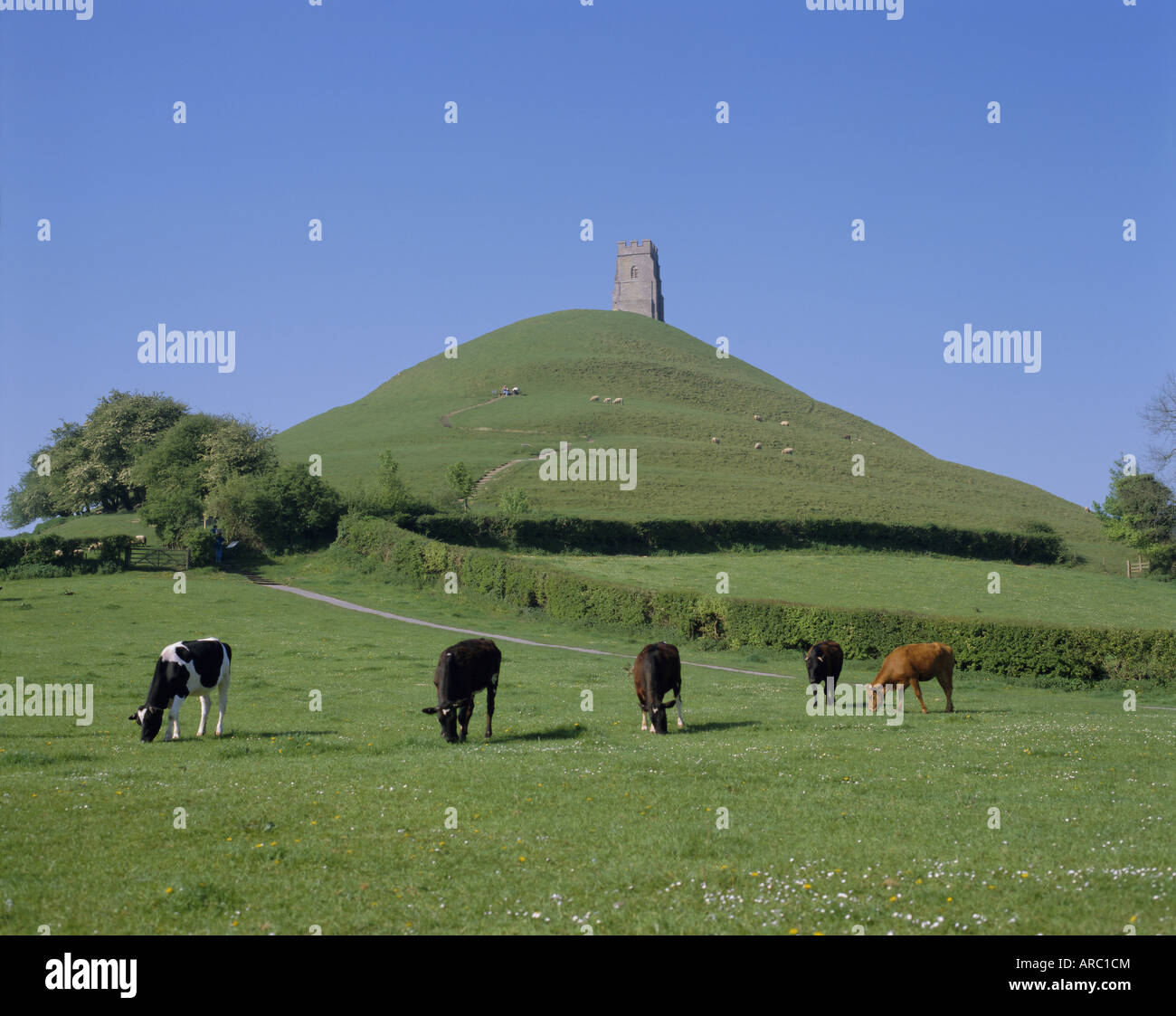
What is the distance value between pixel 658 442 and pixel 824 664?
11013 cm

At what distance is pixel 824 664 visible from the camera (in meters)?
26.9

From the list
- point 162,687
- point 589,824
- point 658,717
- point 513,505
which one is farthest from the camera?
point 513,505

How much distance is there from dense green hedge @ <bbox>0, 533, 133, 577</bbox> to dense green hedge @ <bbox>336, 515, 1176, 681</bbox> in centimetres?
1982

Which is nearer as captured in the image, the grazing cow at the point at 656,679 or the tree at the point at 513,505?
the grazing cow at the point at 656,679

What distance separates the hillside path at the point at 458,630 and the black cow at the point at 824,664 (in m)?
8.51

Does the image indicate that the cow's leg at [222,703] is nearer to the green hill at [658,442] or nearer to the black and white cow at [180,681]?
the black and white cow at [180,681]

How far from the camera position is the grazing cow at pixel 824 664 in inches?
1046

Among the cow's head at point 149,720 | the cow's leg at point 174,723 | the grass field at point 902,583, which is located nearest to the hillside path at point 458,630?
the grass field at point 902,583

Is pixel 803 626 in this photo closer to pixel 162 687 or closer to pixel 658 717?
pixel 658 717

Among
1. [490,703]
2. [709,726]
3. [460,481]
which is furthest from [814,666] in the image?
[460,481]

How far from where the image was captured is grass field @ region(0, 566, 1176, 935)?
30.6ft
